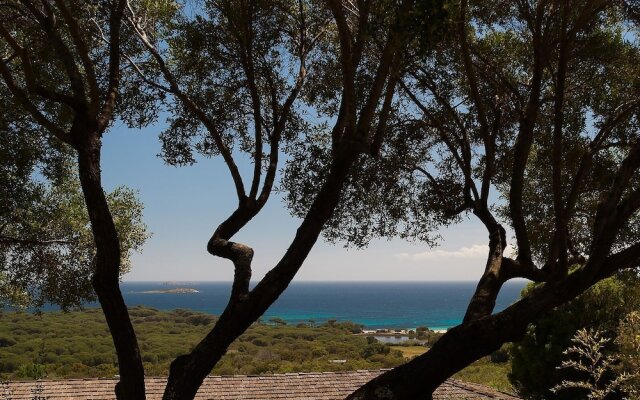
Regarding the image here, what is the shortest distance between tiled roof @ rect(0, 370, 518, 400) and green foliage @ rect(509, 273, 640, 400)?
1.09m

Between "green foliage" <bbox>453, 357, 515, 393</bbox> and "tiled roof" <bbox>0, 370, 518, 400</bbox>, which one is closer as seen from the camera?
"tiled roof" <bbox>0, 370, 518, 400</bbox>

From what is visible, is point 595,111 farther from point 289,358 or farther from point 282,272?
point 289,358

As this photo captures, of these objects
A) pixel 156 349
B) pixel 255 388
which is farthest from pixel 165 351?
pixel 255 388

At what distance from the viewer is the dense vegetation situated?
3172 cm

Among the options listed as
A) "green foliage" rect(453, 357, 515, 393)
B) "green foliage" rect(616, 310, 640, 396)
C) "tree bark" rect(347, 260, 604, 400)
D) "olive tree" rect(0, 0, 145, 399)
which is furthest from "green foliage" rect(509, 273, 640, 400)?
"olive tree" rect(0, 0, 145, 399)

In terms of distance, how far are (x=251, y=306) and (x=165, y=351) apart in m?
37.6

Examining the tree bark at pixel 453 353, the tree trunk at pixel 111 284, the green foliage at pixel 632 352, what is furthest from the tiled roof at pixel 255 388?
the tree bark at pixel 453 353

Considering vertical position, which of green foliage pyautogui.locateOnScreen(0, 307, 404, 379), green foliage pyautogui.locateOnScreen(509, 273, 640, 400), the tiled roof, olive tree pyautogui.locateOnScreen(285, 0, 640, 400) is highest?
olive tree pyautogui.locateOnScreen(285, 0, 640, 400)

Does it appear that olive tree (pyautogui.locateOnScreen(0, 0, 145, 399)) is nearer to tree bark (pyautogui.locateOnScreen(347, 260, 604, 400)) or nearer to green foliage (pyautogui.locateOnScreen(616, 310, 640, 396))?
tree bark (pyautogui.locateOnScreen(347, 260, 604, 400))

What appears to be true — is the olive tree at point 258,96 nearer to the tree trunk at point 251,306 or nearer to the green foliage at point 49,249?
the tree trunk at point 251,306

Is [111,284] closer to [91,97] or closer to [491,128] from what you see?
[91,97]

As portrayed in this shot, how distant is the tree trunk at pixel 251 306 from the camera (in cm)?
607

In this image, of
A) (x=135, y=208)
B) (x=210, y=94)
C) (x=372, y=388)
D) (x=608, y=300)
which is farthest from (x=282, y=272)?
(x=608, y=300)

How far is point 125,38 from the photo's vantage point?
29.6 ft
